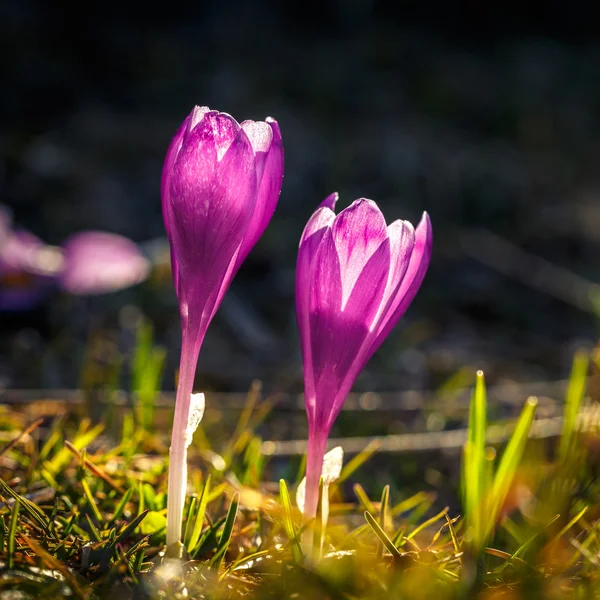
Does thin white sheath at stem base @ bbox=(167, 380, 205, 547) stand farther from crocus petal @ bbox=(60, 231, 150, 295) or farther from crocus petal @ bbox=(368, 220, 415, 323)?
crocus petal @ bbox=(60, 231, 150, 295)

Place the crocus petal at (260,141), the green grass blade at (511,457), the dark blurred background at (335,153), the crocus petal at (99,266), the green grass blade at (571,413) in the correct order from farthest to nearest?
the dark blurred background at (335,153) → the crocus petal at (99,266) → the green grass blade at (571,413) → the green grass blade at (511,457) → the crocus petal at (260,141)

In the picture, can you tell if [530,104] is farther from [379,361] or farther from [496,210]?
[379,361]

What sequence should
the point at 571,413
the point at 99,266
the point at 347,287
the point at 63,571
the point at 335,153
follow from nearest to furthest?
the point at 63,571, the point at 347,287, the point at 571,413, the point at 99,266, the point at 335,153

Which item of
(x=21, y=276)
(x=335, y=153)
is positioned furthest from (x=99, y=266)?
(x=335, y=153)

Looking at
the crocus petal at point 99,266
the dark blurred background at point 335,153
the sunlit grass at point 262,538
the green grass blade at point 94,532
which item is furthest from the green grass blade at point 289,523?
the crocus petal at point 99,266

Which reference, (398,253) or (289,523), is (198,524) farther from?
(398,253)

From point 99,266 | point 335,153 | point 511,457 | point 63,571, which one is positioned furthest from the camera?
point 335,153

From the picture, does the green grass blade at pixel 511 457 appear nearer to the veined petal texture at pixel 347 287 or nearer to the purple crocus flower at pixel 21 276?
the veined petal texture at pixel 347 287
